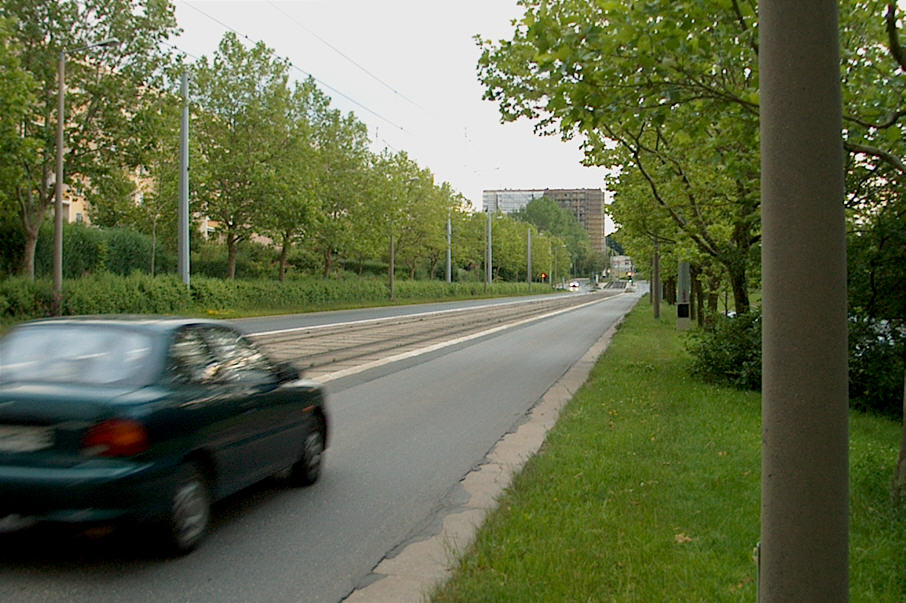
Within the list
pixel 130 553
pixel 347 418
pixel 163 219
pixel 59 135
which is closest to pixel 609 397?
pixel 347 418

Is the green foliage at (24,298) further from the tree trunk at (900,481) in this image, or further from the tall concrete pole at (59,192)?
the tree trunk at (900,481)

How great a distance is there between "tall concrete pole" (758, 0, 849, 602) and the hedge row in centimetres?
2496

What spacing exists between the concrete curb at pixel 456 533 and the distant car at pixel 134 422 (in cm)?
124

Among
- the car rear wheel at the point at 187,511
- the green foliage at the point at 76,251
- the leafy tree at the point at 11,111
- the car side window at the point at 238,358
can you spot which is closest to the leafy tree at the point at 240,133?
the green foliage at the point at 76,251

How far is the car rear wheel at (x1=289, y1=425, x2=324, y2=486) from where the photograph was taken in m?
6.54

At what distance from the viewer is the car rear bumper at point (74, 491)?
14.0ft

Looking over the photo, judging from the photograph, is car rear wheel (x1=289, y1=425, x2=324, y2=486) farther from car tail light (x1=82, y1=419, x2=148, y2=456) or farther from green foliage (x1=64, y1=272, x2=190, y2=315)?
green foliage (x1=64, y1=272, x2=190, y2=315)

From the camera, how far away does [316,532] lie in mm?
5512

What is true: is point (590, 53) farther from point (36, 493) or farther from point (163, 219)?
point (163, 219)

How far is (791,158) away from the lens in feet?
8.57

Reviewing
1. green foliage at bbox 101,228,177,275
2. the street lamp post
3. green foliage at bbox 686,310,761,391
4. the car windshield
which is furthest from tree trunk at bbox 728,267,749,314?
green foliage at bbox 101,228,177,275

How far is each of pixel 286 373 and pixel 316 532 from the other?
1.36m

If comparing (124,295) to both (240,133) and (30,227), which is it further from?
(240,133)

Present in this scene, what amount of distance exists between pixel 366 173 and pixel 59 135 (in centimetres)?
2738
